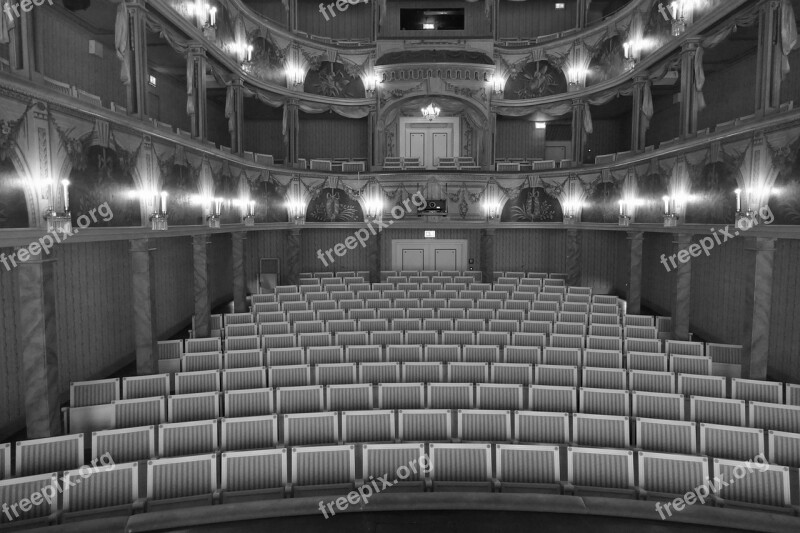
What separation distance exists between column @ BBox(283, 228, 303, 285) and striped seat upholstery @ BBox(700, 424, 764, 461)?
18.8 metres

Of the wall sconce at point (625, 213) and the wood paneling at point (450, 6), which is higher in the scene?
the wood paneling at point (450, 6)

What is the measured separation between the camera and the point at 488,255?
23.6 metres

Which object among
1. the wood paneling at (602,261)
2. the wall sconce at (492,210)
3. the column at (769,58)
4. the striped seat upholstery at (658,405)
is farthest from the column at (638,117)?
the striped seat upholstery at (658,405)

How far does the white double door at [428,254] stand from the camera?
1004 inches

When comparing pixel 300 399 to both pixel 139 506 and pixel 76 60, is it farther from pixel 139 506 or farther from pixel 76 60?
pixel 76 60

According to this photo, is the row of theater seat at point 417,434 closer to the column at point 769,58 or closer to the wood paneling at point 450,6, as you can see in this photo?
the column at point 769,58

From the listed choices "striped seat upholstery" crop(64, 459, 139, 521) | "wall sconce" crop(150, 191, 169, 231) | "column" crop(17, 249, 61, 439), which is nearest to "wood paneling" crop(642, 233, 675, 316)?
"wall sconce" crop(150, 191, 169, 231)

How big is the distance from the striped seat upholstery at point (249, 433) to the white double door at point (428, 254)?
18337 millimetres

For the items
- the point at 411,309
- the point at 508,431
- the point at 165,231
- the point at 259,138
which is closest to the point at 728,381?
the point at 508,431

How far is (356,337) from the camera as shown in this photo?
1262cm

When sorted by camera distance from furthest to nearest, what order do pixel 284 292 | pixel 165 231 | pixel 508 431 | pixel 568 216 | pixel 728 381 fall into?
pixel 568 216 → pixel 284 292 → pixel 165 231 → pixel 728 381 → pixel 508 431

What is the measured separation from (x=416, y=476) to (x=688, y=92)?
15.0 meters

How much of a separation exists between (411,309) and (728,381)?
903 centimetres

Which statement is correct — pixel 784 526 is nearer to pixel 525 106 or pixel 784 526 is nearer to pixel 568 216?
pixel 568 216
